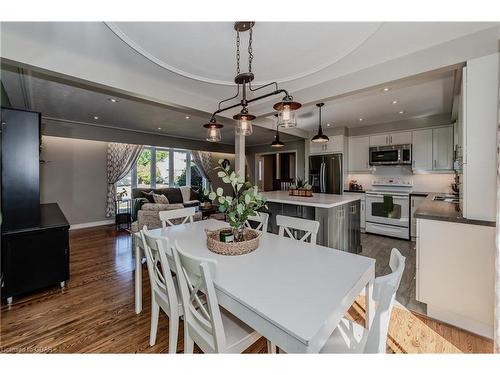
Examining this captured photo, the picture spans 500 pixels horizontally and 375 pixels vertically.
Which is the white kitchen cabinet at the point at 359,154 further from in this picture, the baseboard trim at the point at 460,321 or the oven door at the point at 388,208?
the baseboard trim at the point at 460,321

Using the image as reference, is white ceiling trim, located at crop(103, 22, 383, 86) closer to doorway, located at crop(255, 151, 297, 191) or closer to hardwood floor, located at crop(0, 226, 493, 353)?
hardwood floor, located at crop(0, 226, 493, 353)

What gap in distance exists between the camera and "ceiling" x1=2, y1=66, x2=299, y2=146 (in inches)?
113

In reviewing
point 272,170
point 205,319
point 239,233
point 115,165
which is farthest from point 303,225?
point 272,170

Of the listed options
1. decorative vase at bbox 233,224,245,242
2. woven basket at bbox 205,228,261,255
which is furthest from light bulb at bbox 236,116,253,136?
woven basket at bbox 205,228,261,255

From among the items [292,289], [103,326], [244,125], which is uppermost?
[244,125]

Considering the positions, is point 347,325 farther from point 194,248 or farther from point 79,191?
point 79,191

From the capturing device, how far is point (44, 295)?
93.7 inches

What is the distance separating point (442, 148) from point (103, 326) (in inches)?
226

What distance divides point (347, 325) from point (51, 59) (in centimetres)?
312

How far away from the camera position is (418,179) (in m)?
4.63

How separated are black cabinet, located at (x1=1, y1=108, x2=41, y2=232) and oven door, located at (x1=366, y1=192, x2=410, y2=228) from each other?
17.8 ft

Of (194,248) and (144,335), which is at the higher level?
(194,248)

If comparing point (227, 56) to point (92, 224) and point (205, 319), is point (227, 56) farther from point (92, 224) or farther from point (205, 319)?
point (92, 224)
